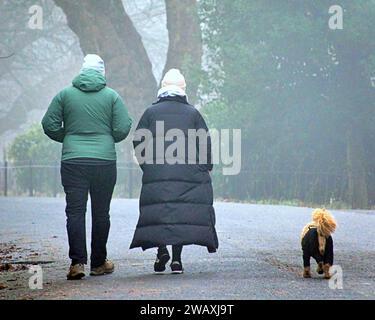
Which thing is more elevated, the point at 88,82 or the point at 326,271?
the point at 88,82

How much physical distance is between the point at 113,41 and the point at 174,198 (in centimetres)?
2427

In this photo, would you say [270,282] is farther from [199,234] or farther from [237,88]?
[237,88]

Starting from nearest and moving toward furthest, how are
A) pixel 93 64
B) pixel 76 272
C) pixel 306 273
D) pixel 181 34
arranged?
pixel 306 273, pixel 76 272, pixel 93 64, pixel 181 34

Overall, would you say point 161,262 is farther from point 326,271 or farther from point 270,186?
point 270,186

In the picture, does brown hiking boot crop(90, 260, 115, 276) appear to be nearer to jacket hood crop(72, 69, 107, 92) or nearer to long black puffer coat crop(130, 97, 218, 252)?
long black puffer coat crop(130, 97, 218, 252)

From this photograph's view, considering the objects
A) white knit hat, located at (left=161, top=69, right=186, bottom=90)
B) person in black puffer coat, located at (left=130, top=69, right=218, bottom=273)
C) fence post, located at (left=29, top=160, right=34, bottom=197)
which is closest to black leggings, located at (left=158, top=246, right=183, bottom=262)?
person in black puffer coat, located at (left=130, top=69, right=218, bottom=273)

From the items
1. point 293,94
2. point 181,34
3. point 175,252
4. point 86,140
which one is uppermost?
point 181,34

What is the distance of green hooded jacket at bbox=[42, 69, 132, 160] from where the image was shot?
460 inches

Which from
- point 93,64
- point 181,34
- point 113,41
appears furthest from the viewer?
point 181,34

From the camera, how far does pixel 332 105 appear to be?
28.0m

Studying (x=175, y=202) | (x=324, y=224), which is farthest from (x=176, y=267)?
(x=324, y=224)

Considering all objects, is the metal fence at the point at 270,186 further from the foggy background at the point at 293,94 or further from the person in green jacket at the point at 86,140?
the person in green jacket at the point at 86,140

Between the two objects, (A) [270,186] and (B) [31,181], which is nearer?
(A) [270,186]

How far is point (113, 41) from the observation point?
35594 millimetres
